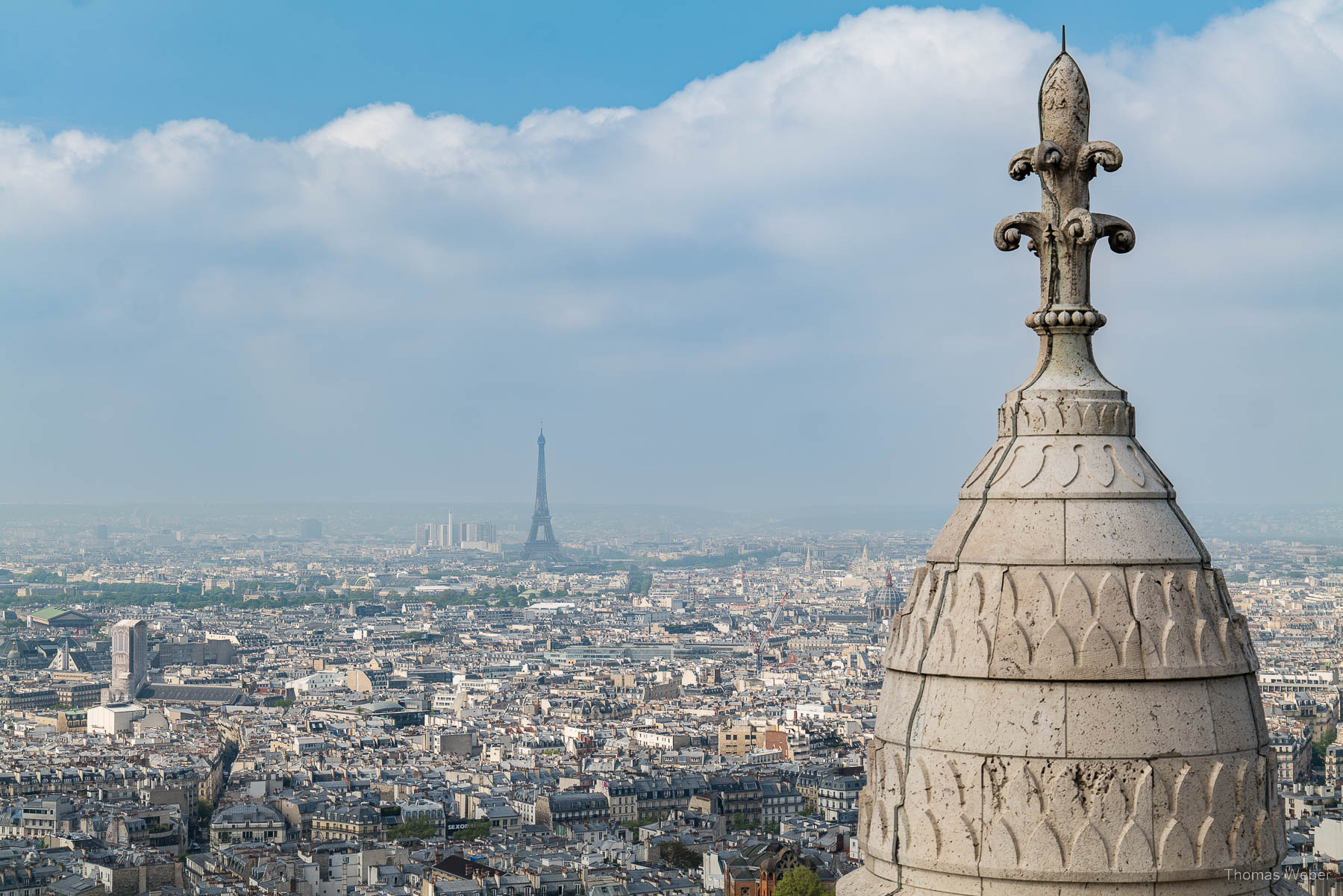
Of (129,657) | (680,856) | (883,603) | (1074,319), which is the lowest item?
(680,856)

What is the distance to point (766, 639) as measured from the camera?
126500 mm

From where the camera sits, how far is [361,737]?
71.3 meters

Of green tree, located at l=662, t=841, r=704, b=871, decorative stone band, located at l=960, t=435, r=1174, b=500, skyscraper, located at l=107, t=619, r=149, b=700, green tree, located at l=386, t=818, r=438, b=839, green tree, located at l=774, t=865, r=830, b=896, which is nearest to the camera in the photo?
decorative stone band, located at l=960, t=435, r=1174, b=500

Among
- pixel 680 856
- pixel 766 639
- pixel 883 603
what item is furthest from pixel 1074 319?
pixel 883 603

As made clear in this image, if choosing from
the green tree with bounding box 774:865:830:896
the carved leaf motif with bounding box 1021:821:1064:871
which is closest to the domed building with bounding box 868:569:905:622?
the green tree with bounding box 774:865:830:896

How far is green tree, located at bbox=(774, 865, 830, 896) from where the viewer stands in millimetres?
33250

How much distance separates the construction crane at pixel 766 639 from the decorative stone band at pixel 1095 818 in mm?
94989

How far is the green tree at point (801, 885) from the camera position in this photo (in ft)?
109

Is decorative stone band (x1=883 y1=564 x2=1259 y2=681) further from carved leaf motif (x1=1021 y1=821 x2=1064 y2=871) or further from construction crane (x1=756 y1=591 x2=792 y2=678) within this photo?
construction crane (x1=756 y1=591 x2=792 y2=678)

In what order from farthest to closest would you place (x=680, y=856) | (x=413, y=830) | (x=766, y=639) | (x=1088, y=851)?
(x=766, y=639)
(x=413, y=830)
(x=680, y=856)
(x=1088, y=851)

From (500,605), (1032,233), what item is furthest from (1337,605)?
(1032,233)

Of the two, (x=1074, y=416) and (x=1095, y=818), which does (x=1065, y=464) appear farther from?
(x=1095, y=818)

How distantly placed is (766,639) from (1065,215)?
123562mm

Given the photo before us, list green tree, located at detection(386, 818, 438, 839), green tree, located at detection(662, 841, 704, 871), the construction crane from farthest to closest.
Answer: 1. the construction crane
2. green tree, located at detection(386, 818, 438, 839)
3. green tree, located at detection(662, 841, 704, 871)
